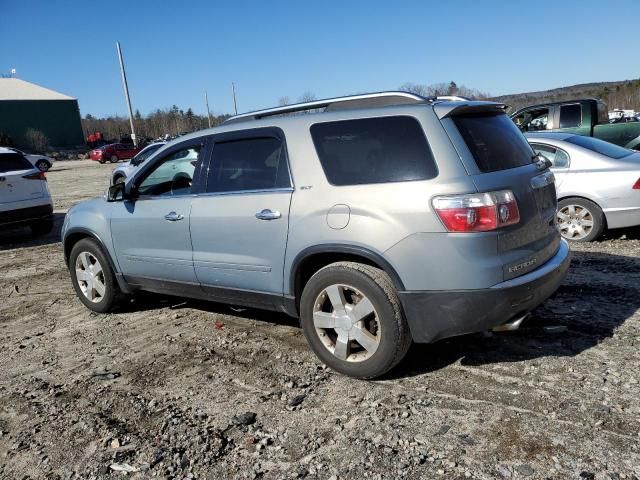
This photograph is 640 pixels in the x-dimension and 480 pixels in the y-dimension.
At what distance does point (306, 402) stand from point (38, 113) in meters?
73.6

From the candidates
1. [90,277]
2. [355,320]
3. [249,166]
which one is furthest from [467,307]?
[90,277]

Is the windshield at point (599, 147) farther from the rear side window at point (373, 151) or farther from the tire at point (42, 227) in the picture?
the tire at point (42, 227)

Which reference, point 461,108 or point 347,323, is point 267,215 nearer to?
point 347,323

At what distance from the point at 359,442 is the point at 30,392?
2438 millimetres

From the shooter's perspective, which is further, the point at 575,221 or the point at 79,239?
the point at 575,221

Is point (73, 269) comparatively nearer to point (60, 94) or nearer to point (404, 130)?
point (404, 130)

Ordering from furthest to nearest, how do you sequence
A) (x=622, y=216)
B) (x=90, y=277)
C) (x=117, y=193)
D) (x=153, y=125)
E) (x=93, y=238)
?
(x=153, y=125) → (x=622, y=216) → (x=90, y=277) → (x=93, y=238) → (x=117, y=193)

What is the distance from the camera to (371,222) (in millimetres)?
3322

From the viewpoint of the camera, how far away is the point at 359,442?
9.57 ft

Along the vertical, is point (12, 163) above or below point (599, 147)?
above

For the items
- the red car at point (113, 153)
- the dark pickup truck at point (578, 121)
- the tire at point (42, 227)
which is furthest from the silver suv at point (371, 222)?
the red car at point (113, 153)

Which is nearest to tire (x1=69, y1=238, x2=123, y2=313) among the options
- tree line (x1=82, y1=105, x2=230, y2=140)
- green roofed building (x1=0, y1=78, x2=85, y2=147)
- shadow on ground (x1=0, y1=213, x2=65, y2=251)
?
shadow on ground (x1=0, y1=213, x2=65, y2=251)

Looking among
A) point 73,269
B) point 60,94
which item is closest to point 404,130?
point 73,269

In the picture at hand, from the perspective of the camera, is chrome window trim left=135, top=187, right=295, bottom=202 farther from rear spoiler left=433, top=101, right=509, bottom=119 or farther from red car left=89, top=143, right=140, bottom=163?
red car left=89, top=143, right=140, bottom=163
